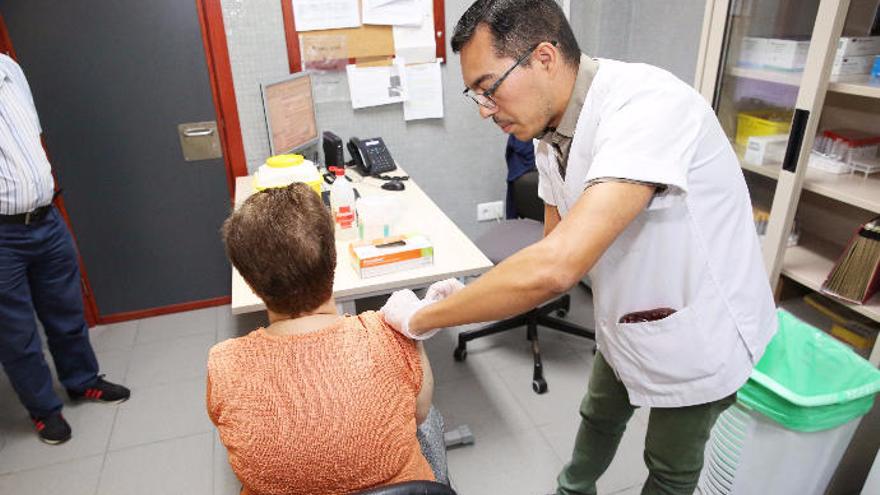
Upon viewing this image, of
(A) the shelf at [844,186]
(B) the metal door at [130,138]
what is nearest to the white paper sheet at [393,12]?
(B) the metal door at [130,138]

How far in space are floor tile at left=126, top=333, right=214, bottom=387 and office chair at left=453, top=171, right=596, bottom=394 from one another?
1.22 meters

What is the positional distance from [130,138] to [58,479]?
151 centimetres

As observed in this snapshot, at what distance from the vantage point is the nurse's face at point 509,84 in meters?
1.02

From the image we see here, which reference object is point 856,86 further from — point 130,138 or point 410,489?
point 130,138

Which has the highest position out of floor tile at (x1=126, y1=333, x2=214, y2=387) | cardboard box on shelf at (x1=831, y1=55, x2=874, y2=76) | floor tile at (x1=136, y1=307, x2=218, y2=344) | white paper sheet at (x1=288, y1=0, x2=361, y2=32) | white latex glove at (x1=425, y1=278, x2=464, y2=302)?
white paper sheet at (x1=288, y1=0, x2=361, y2=32)

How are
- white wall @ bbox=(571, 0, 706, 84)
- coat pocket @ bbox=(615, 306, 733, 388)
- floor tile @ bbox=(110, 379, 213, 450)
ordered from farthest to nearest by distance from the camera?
white wall @ bbox=(571, 0, 706, 84) < floor tile @ bbox=(110, 379, 213, 450) < coat pocket @ bbox=(615, 306, 733, 388)

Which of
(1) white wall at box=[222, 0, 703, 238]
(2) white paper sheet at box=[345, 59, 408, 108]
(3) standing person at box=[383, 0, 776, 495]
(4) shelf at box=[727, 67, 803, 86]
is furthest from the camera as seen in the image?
(2) white paper sheet at box=[345, 59, 408, 108]

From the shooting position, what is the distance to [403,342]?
1025mm

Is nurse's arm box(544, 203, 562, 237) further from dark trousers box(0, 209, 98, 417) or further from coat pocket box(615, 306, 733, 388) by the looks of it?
dark trousers box(0, 209, 98, 417)

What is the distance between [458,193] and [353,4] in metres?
1.15

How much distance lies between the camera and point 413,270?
176cm

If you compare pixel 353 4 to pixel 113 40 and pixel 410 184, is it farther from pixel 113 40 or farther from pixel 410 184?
pixel 113 40

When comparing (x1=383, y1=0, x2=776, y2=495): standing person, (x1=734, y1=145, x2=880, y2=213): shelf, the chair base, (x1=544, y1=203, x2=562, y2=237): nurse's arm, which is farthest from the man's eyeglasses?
the chair base

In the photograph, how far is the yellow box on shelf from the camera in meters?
2.00
